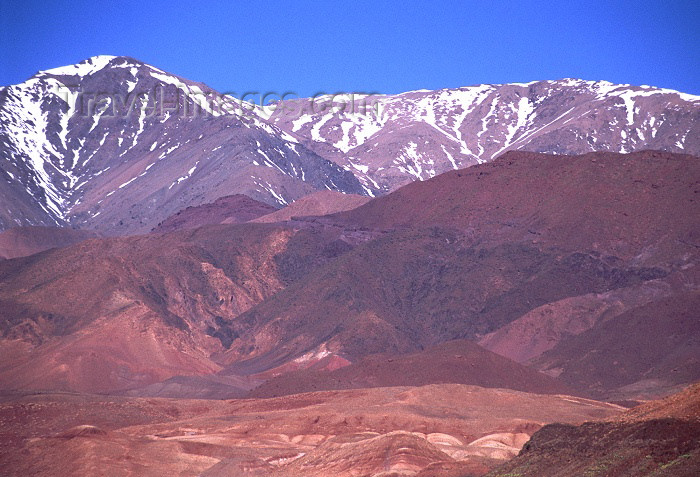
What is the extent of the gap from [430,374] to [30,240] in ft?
301

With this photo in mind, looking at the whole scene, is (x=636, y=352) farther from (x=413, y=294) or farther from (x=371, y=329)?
(x=413, y=294)

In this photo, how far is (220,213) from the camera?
156 metres

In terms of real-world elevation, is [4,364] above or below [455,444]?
above

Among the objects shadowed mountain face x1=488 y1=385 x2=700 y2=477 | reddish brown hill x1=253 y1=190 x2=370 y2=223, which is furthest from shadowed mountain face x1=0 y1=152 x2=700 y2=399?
shadowed mountain face x1=488 y1=385 x2=700 y2=477

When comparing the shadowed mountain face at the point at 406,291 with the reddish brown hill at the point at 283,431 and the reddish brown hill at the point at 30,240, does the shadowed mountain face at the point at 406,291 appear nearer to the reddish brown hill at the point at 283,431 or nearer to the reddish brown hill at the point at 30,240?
the reddish brown hill at the point at 283,431

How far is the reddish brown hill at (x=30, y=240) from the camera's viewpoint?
506ft

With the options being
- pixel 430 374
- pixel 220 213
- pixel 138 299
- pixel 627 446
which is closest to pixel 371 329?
pixel 430 374

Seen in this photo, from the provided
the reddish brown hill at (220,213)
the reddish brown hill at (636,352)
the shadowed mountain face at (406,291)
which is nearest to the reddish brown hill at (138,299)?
the shadowed mountain face at (406,291)

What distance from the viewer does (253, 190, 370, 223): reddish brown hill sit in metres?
144

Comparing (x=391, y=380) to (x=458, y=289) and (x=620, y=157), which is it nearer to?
(x=458, y=289)

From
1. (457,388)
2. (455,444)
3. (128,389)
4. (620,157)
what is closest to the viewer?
(455,444)

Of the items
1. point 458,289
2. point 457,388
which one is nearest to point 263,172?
point 458,289

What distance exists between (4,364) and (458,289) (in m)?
42.1

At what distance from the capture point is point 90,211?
197500 millimetres
